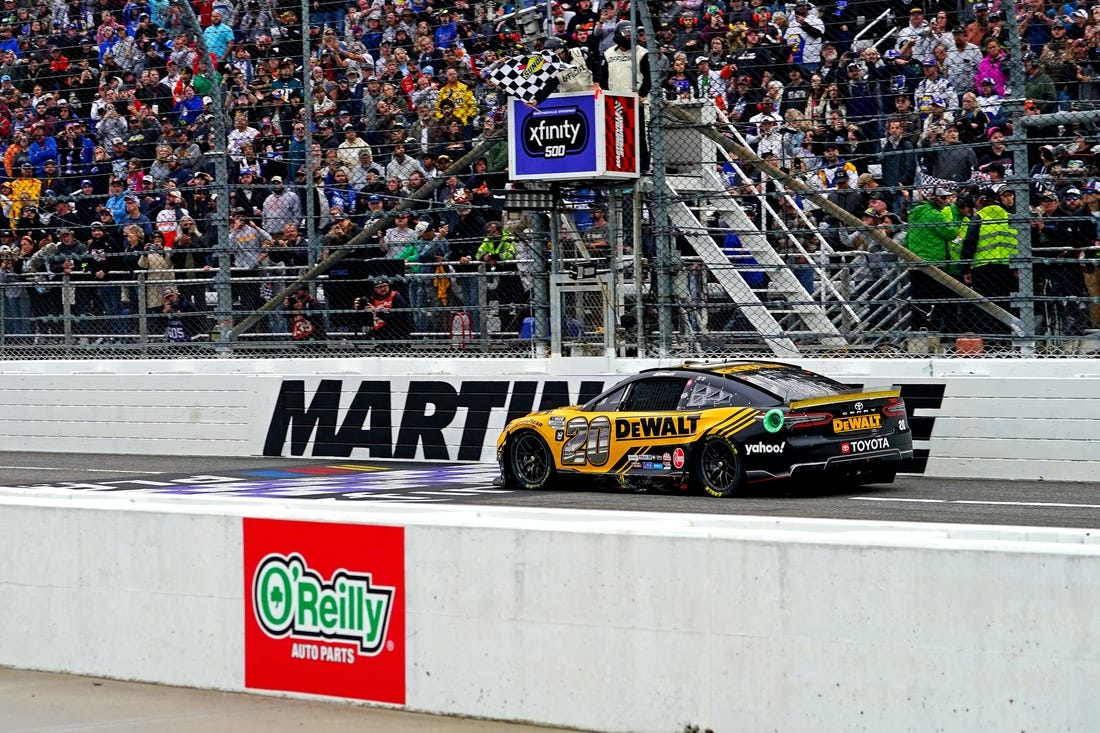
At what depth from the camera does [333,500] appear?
38.7 ft

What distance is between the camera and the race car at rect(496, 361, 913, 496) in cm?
1343

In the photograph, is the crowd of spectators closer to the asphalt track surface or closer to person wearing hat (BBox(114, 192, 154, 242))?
person wearing hat (BBox(114, 192, 154, 242))

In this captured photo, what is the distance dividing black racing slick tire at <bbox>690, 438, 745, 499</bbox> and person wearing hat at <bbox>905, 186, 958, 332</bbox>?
2422 millimetres

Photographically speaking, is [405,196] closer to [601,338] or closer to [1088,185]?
[601,338]

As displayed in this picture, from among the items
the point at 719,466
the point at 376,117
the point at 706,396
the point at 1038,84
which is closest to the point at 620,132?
the point at 376,117

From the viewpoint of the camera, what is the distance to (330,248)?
18.0 metres

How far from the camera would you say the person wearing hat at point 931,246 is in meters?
14.7

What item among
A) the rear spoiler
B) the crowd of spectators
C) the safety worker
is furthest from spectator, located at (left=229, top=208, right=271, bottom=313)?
the rear spoiler

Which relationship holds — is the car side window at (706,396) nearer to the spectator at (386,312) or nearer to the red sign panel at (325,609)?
the spectator at (386,312)

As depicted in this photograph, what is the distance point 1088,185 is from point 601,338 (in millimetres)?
5478

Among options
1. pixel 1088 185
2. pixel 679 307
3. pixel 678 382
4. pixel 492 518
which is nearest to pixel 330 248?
pixel 679 307

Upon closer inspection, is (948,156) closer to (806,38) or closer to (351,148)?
(806,38)

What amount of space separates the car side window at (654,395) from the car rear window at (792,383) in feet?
2.05

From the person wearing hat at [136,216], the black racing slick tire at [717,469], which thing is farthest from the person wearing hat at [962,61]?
the person wearing hat at [136,216]
